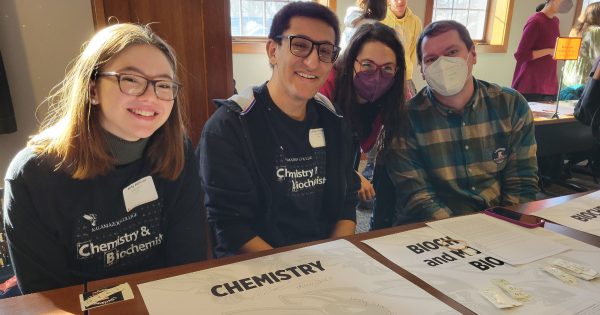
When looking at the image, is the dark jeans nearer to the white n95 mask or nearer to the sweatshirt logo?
the white n95 mask

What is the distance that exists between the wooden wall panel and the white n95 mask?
3.19 ft

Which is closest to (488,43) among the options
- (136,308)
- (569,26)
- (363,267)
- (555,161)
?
(569,26)

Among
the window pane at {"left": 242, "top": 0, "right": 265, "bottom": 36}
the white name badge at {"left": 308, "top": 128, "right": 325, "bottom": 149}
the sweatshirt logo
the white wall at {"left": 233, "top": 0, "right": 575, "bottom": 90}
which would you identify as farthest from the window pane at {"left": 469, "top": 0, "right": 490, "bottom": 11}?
the sweatshirt logo

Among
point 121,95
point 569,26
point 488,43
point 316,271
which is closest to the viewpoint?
point 316,271

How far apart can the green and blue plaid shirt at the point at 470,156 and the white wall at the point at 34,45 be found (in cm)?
157

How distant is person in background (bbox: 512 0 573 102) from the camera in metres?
3.65

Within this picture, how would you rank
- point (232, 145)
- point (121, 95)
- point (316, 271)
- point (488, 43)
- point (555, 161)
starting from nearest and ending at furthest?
point (316, 271)
point (121, 95)
point (232, 145)
point (555, 161)
point (488, 43)

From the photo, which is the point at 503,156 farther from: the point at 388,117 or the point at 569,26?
the point at 569,26

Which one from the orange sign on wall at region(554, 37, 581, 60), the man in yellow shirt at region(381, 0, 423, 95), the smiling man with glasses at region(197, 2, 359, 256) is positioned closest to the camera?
the smiling man with glasses at region(197, 2, 359, 256)

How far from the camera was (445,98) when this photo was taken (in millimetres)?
1653

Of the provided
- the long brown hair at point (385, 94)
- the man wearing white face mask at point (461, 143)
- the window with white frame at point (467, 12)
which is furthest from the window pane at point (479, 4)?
the long brown hair at point (385, 94)

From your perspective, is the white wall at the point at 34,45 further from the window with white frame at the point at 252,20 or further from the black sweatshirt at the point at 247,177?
the window with white frame at the point at 252,20

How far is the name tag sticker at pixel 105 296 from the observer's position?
73cm

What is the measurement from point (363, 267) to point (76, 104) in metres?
0.80
